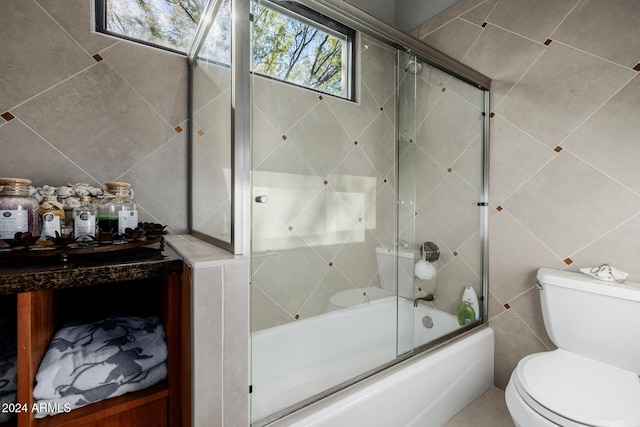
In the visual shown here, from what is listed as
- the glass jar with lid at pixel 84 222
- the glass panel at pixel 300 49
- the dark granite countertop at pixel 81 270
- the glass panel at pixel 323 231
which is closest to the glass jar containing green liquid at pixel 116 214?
the glass jar with lid at pixel 84 222

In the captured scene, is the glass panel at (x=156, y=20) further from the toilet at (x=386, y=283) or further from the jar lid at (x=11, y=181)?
the toilet at (x=386, y=283)

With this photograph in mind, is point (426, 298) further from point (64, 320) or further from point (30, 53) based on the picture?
point (30, 53)

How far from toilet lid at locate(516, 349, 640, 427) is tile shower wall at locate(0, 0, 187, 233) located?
1565 mm

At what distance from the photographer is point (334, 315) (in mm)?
1647

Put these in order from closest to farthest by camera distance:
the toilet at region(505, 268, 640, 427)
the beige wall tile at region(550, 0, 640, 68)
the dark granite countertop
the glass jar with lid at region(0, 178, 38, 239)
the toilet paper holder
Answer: the dark granite countertop, the glass jar with lid at region(0, 178, 38, 239), the toilet at region(505, 268, 640, 427), the beige wall tile at region(550, 0, 640, 68), the toilet paper holder

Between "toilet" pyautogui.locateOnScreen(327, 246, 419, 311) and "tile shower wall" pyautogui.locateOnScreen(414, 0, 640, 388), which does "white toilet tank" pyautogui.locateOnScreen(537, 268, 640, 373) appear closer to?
"tile shower wall" pyautogui.locateOnScreen(414, 0, 640, 388)

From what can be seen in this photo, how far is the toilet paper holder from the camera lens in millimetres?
1673

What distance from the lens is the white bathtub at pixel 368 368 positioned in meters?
1.02

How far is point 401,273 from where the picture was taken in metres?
1.61

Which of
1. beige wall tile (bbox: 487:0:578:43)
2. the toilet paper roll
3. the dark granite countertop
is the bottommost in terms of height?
the toilet paper roll

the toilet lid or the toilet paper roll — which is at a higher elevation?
the toilet paper roll

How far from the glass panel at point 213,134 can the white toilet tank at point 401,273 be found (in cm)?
101

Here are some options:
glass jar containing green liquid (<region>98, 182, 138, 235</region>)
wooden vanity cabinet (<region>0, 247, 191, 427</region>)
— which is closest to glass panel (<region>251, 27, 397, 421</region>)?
wooden vanity cabinet (<region>0, 247, 191, 427</region>)

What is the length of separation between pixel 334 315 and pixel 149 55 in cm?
158
